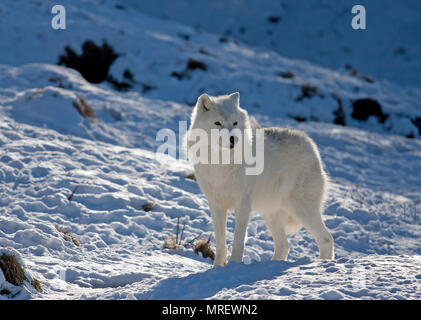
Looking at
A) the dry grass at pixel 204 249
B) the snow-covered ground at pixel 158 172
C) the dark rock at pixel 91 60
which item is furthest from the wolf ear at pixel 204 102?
the dark rock at pixel 91 60

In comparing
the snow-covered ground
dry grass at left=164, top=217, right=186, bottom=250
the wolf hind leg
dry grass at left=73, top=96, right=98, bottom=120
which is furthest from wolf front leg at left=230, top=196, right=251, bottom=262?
dry grass at left=73, top=96, right=98, bottom=120

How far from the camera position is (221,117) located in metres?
4.78

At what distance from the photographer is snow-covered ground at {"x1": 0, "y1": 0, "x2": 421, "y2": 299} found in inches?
168

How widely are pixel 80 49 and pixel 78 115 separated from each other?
6.64 m

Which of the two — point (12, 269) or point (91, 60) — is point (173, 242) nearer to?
point (12, 269)

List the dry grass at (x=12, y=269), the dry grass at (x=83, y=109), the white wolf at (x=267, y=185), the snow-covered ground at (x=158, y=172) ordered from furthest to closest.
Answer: the dry grass at (x=83, y=109) < the white wolf at (x=267, y=185) < the snow-covered ground at (x=158, y=172) < the dry grass at (x=12, y=269)

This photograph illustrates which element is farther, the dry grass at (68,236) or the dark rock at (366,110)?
the dark rock at (366,110)

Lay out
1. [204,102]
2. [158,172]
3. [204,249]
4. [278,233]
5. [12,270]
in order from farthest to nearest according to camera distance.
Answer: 1. [158,172]
2. [204,249]
3. [278,233]
4. [204,102]
5. [12,270]

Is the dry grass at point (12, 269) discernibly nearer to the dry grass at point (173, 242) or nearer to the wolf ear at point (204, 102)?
the wolf ear at point (204, 102)

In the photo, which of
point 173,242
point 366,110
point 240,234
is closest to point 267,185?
point 240,234

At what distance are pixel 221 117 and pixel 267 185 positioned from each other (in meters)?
1.00

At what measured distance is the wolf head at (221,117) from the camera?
4766mm
